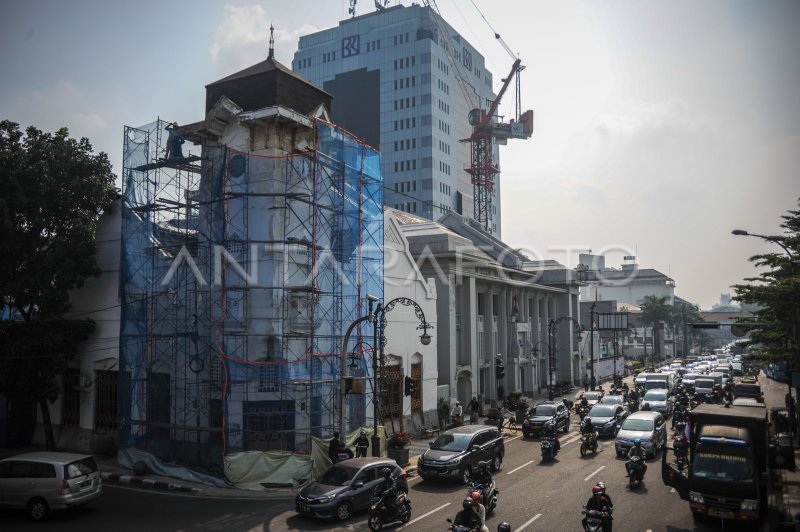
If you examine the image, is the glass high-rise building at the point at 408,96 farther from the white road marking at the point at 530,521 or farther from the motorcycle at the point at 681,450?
the white road marking at the point at 530,521

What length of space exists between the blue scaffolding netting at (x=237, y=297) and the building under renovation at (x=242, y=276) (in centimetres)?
6

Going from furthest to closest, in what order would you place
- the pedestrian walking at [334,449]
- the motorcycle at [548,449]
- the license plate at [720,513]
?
the motorcycle at [548,449], the pedestrian walking at [334,449], the license plate at [720,513]

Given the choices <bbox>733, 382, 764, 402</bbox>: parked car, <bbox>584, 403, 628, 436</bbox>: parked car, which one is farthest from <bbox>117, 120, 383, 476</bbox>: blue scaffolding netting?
<bbox>733, 382, 764, 402</bbox>: parked car

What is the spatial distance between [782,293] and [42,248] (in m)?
32.3

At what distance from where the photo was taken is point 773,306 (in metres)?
28.2

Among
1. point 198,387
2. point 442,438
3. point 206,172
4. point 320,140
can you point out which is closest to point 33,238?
point 206,172

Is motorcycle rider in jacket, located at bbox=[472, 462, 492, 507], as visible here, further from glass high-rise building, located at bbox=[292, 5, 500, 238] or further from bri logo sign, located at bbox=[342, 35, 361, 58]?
bri logo sign, located at bbox=[342, 35, 361, 58]

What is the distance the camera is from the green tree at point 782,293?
25.7 m

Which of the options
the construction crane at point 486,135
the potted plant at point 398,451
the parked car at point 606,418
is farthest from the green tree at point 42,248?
the construction crane at point 486,135

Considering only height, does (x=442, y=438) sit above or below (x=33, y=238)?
below

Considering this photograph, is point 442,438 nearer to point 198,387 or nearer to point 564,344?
point 198,387

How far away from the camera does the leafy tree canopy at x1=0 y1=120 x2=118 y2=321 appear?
25.6m

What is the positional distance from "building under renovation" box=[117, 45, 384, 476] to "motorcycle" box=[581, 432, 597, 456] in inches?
378

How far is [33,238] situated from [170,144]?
23.9 ft
